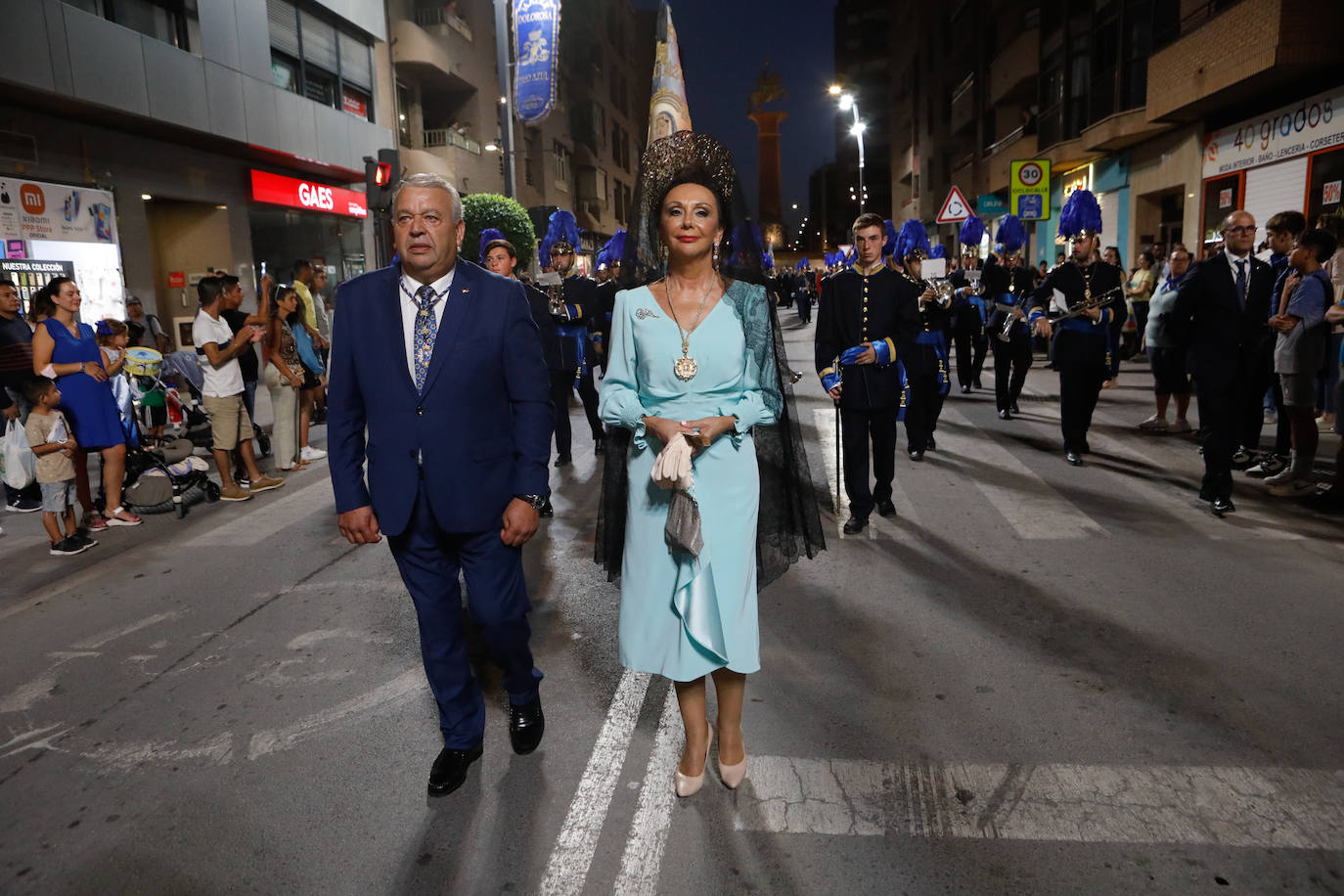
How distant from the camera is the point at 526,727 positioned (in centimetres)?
355

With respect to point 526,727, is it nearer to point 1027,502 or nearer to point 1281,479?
point 1027,502

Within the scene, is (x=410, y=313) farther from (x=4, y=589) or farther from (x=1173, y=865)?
(x=4, y=589)

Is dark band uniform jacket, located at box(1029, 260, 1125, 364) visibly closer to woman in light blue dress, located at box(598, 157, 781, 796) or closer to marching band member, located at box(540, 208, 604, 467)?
marching band member, located at box(540, 208, 604, 467)

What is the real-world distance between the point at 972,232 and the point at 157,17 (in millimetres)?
15186

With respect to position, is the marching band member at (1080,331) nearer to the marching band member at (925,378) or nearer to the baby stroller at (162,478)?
the marching band member at (925,378)

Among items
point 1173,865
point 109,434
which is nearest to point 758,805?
point 1173,865

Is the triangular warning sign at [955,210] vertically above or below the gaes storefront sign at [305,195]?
below

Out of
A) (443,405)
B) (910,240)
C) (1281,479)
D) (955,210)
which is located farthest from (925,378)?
(955,210)

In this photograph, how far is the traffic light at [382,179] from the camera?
1358 centimetres

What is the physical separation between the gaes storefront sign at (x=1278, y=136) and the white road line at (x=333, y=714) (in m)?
15.8

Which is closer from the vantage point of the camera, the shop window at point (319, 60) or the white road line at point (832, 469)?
the white road line at point (832, 469)

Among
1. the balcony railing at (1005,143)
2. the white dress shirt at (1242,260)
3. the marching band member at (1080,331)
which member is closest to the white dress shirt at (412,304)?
the white dress shirt at (1242,260)

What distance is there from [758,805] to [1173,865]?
4.25 feet

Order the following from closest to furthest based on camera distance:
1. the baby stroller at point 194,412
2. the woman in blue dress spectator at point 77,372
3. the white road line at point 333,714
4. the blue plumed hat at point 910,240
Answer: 1. the white road line at point 333,714
2. the woman in blue dress spectator at point 77,372
3. the baby stroller at point 194,412
4. the blue plumed hat at point 910,240
